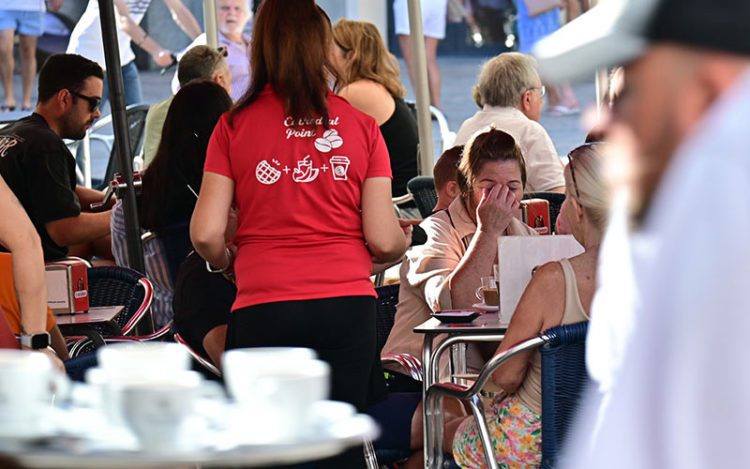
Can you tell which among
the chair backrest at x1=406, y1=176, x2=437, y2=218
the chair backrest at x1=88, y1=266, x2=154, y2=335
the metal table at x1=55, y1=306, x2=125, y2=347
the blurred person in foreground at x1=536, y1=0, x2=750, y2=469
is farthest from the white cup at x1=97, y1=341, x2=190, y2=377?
the chair backrest at x1=406, y1=176, x2=437, y2=218

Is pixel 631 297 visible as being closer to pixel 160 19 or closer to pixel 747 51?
pixel 747 51

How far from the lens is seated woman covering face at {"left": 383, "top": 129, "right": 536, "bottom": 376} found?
4113 mm

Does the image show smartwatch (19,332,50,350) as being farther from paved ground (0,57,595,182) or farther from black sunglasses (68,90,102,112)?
paved ground (0,57,595,182)

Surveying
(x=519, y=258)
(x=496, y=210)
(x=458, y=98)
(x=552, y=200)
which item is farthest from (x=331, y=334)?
(x=458, y=98)

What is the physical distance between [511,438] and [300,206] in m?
0.79

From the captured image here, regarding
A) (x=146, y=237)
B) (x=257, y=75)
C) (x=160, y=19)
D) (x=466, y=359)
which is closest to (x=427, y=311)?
(x=466, y=359)

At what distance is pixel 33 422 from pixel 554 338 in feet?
5.92

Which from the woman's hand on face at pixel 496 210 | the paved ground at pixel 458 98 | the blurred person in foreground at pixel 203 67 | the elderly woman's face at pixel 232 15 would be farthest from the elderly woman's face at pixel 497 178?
the elderly woman's face at pixel 232 15

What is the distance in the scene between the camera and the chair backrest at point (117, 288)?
5.09m

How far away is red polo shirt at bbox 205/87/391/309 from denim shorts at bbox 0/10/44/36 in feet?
24.8

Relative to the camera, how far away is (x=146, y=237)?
548 cm

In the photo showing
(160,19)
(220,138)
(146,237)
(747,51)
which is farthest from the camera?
(160,19)

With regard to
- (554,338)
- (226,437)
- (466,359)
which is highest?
(226,437)

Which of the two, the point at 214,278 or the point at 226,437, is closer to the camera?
the point at 226,437
